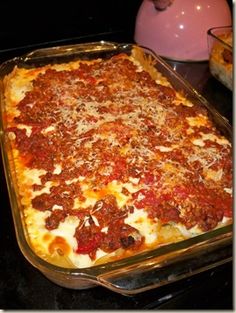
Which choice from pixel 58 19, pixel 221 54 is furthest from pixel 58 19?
pixel 221 54

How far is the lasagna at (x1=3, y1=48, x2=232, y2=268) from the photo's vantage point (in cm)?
124

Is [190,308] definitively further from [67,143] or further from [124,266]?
[67,143]

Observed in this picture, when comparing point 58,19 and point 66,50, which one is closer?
point 66,50

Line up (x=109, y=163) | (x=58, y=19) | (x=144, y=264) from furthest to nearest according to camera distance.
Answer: (x=58, y=19)
(x=109, y=163)
(x=144, y=264)

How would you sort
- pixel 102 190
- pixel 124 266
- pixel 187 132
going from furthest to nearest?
1. pixel 187 132
2. pixel 102 190
3. pixel 124 266

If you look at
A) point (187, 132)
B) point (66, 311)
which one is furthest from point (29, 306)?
point (187, 132)

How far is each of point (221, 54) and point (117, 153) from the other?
103cm

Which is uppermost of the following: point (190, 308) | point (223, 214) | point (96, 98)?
point (96, 98)

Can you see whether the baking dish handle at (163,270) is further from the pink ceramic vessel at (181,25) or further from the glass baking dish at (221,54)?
the pink ceramic vessel at (181,25)

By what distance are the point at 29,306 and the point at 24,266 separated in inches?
5.9

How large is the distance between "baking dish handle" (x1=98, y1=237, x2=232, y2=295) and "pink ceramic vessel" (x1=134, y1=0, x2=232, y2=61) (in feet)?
4.75

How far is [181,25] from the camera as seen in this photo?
227 cm

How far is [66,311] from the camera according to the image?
1133mm

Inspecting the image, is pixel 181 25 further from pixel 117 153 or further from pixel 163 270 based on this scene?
pixel 163 270
